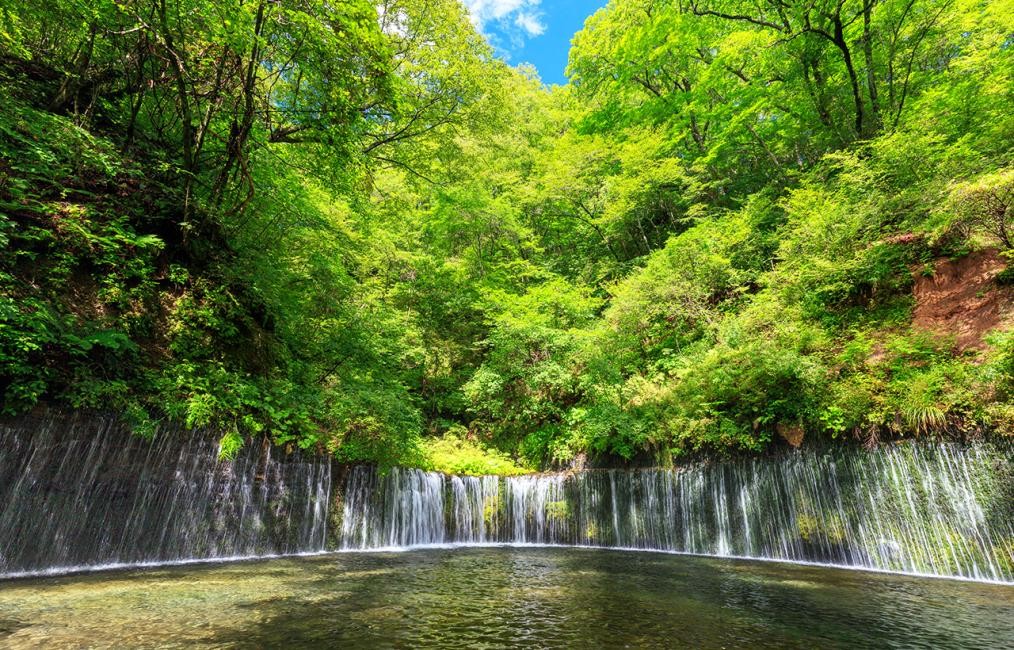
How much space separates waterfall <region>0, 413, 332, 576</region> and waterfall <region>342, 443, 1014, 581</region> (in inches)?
61.7

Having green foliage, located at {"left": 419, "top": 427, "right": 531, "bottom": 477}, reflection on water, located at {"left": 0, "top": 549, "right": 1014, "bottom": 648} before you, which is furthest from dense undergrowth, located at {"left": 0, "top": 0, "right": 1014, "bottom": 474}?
reflection on water, located at {"left": 0, "top": 549, "right": 1014, "bottom": 648}

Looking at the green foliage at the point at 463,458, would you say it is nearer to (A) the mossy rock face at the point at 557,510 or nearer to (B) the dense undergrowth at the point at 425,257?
(B) the dense undergrowth at the point at 425,257

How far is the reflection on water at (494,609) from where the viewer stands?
3.29 metres

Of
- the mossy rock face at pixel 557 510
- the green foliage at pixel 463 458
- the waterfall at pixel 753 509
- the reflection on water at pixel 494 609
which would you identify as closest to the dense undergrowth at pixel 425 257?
the green foliage at pixel 463 458

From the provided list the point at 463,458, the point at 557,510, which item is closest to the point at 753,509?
the point at 557,510

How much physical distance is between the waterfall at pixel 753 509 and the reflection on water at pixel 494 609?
0.73m

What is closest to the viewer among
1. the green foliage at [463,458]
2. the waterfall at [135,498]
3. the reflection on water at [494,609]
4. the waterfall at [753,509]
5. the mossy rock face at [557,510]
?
the reflection on water at [494,609]

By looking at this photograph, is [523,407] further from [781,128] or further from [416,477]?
[781,128]

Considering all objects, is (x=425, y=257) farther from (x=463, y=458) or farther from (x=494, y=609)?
(x=494, y=609)

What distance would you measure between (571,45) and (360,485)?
71.5 ft

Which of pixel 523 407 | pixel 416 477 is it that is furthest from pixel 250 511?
pixel 523 407

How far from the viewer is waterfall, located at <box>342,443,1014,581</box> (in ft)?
19.5

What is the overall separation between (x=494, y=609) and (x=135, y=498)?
5303mm

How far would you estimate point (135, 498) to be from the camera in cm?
593
